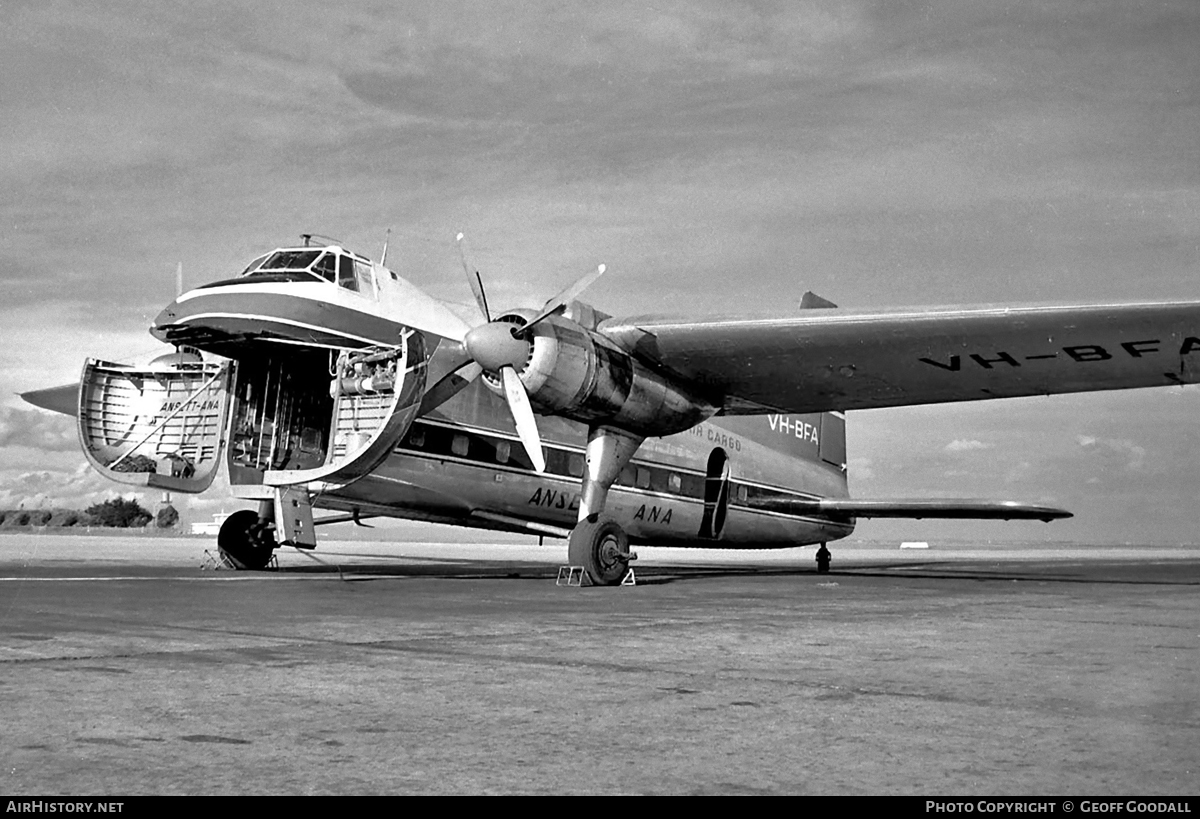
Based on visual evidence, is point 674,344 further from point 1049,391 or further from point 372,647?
point 372,647

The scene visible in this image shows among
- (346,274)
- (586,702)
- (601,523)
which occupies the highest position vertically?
(346,274)

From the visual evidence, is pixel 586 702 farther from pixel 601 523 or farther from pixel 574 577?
pixel 601 523

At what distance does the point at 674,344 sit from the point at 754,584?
3.57 m

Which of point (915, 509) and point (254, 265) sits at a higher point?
point (254, 265)

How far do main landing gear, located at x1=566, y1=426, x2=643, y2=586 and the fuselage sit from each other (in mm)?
1830

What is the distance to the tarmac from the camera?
3.45 m

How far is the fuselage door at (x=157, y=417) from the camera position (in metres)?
16.5

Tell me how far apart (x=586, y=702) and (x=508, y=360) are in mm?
9807

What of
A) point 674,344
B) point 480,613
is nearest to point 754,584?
point 674,344

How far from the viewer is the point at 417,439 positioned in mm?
17156

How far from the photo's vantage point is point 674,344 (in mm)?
15625

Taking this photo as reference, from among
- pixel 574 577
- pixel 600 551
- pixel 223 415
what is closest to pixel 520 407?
pixel 600 551

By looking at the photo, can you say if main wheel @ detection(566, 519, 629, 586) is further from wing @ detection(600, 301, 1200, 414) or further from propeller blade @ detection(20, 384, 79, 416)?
propeller blade @ detection(20, 384, 79, 416)

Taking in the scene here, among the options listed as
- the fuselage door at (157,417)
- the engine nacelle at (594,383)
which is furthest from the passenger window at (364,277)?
the fuselage door at (157,417)
